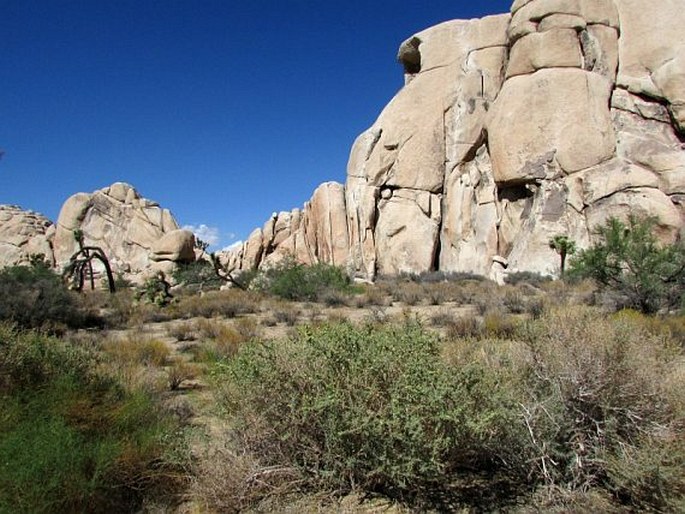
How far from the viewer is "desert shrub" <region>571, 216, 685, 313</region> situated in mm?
10266

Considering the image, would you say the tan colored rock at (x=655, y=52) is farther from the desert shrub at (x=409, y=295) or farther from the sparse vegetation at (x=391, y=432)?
the sparse vegetation at (x=391, y=432)

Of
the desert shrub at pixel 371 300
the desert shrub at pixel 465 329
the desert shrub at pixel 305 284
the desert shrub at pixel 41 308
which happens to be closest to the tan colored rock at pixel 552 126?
the desert shrub at pixel 305 284

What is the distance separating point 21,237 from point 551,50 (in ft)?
157

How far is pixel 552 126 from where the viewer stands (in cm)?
2372

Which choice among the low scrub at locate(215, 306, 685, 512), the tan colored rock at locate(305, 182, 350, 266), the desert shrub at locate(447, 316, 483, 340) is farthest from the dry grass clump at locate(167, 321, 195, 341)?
the tan colored rock at locate(305, 182, 350, 266)

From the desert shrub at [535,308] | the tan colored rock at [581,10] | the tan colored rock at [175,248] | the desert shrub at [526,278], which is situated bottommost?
the desert shrub at [535,308]

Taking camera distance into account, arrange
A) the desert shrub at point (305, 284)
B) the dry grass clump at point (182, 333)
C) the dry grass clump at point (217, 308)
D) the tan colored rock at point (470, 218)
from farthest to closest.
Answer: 1. the tan colored rock at point (470, 218)
2. the desert shrub at point (305, 284)
3. the dry grass clump at point (217, 308)
4. the dry grass clump at point (182, 333)

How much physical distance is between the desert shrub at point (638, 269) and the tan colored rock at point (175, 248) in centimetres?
3452

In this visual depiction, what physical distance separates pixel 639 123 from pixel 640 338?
2413 centimetres

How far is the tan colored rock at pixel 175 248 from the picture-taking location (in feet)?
135

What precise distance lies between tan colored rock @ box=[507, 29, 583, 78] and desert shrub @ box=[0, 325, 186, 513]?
25.9 metres

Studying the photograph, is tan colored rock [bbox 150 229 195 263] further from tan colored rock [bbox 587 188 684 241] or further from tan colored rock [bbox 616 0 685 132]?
tan colored rock [bbox 616 0 685 132]

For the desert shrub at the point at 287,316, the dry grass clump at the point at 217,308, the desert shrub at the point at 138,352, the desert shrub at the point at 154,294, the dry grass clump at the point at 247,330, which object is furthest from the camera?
the desert shrub at the point at 154,294

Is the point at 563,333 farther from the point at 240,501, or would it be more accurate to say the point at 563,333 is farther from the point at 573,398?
the point at 240,501
